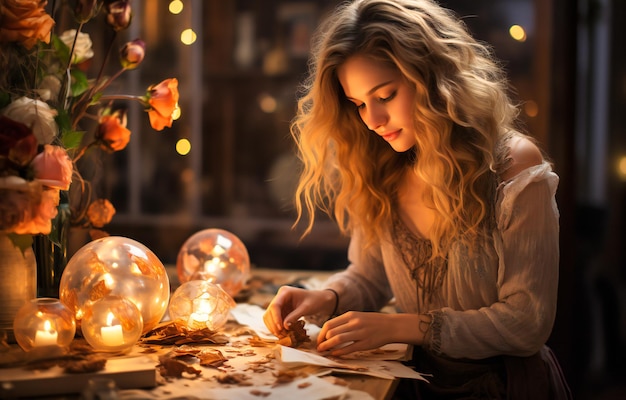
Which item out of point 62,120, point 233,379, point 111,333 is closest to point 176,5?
point 62,120

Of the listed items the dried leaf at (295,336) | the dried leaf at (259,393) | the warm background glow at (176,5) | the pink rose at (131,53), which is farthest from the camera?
the warm background glow at (176,5)

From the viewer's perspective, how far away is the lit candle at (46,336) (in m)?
1.17

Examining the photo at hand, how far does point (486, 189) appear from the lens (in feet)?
4.82

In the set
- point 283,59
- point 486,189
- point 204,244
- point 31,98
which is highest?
point 283,59

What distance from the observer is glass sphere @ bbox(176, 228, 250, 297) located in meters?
1.68

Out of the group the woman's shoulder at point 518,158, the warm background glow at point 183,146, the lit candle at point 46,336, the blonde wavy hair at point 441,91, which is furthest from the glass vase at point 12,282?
the warm background glow at point 183,146

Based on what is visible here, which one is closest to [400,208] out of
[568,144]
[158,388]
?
[158,388]

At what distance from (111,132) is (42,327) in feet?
1.44

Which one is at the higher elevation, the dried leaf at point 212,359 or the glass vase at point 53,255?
the glass vase at point 53,255

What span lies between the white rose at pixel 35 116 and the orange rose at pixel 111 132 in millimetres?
189

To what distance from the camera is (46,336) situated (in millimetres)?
1179

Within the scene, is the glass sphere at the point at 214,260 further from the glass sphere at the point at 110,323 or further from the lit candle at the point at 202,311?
the glass sphere at the point at 110,323

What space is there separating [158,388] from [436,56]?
83 centimetres

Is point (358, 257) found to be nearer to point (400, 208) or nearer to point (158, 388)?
point (400, 208)
